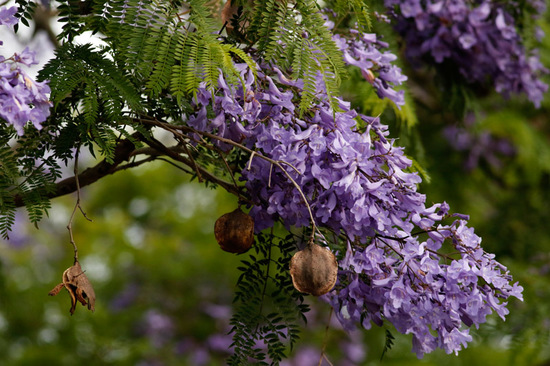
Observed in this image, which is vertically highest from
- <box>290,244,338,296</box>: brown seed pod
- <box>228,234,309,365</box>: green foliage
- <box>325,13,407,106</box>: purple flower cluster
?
<box>325,13,407,106</box>: purple flower cluster

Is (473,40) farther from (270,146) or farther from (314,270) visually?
(314,270)

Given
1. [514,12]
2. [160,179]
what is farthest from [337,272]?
[160,179]

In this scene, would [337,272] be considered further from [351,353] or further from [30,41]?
[351,353]

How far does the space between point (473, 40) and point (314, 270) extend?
1.54m

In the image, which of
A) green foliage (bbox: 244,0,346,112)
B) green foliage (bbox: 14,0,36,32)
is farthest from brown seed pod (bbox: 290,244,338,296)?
green foliage (bbox: 14,0,36,32)

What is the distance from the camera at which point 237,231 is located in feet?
5.36

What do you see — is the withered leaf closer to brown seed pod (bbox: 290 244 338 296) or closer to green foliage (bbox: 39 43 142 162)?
green foliage (bbox: 39 43 142 162)

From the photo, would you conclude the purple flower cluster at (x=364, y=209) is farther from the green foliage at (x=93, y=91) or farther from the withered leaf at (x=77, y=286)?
the withered leaf at (x=77, y=286)

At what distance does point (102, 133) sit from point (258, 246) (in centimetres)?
52

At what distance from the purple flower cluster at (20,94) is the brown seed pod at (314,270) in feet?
2.07

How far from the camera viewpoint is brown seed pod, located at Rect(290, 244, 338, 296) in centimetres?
152

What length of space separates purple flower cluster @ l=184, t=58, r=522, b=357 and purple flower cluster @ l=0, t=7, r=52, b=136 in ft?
1.22

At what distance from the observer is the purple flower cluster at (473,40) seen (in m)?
2.64

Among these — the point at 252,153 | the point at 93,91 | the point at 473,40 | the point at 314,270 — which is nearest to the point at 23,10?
the point at 93,91
